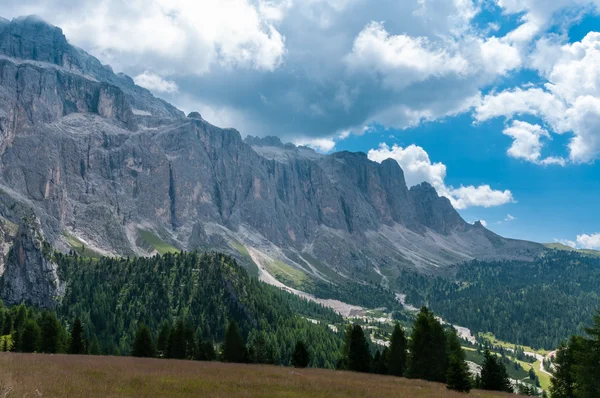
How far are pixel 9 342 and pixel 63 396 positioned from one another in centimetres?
8410

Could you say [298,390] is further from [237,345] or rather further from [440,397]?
[237,345]

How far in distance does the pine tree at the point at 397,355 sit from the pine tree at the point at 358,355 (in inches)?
126

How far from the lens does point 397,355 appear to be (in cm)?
5809

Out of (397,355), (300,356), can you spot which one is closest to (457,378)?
(397,355)

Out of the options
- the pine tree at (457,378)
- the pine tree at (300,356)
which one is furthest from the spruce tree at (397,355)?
the pine tree at (457,378)

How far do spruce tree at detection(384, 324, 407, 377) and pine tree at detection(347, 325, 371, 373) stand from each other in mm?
3199

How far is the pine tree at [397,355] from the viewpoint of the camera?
188ft

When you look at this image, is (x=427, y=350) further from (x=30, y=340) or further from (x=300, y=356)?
(x=30, y=340)

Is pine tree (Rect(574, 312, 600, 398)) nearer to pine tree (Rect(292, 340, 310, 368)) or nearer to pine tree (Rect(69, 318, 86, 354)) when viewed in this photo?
pine tree (Rect(292, 340, 310, 368))

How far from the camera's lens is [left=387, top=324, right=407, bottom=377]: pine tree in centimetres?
5734

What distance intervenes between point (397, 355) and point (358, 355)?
551 centimetres

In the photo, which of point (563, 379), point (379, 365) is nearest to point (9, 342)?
point (379, 365)

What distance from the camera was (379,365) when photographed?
6247 cm

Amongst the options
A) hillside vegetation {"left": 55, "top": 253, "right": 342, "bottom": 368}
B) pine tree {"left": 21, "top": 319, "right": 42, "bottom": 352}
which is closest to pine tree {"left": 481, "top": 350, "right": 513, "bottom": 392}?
pine tree {"left": 21, "top": 319, "right": 42, "bottom": 352}
